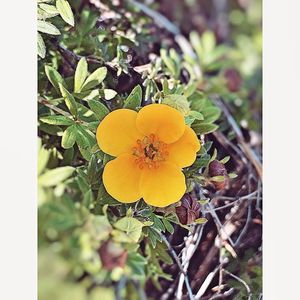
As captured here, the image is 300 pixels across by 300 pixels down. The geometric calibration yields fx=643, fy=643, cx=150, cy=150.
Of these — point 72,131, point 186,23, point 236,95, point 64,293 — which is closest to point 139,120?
point 72,131

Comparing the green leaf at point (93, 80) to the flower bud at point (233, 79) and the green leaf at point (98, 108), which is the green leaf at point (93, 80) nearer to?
the green leaf at point (98, 108)

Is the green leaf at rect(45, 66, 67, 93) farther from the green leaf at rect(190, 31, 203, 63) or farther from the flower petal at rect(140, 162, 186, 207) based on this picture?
the green leaf at rect(190, 31, 203, 63)
